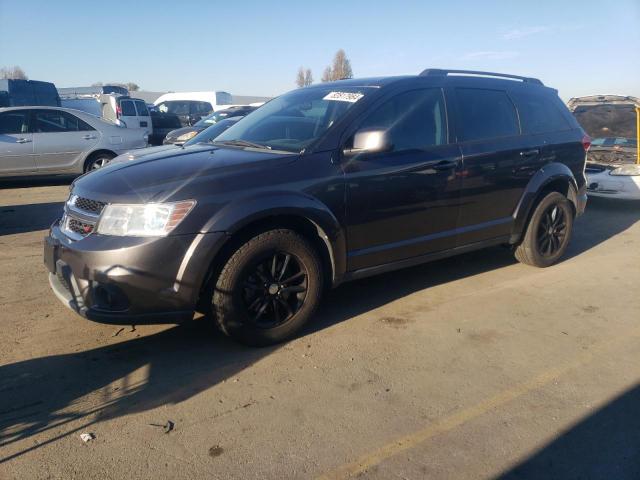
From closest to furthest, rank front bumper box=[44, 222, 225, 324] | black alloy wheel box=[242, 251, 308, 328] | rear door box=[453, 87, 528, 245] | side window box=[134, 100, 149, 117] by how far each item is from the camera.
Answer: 1. front bumper box=[44, 222, 225, 324]
2. black alloy wheel box=[242, 251, 308, 328]
3. rear door box=[453, 87, 528, 245]
4. side window box=[134, 100, 149, 117]

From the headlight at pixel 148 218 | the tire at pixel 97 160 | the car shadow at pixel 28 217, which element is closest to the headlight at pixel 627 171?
the headlight at pixel 148 218

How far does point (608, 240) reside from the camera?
6.90m

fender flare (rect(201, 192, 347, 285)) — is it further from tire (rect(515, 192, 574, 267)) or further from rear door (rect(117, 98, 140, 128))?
rear door (rect(117, 98, 140, 128))

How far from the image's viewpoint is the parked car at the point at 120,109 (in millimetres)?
18234

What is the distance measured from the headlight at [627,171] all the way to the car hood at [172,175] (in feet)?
22.1

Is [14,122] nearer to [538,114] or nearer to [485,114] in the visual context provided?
[485,114]

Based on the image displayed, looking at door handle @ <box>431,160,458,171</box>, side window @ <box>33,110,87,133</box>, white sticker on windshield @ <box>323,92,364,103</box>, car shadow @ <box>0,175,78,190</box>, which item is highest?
white sticker on windshield @ <box>323,92,364,103</box>

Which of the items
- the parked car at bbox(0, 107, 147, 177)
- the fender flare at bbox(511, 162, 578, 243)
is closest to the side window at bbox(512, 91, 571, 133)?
the fender flare at bbox(511, 162, 578, 243)

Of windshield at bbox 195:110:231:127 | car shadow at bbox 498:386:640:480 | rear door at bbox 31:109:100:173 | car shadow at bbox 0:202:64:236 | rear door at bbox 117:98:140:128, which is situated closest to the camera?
car shadow at bbox 498:386:640:480

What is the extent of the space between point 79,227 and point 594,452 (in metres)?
3.15

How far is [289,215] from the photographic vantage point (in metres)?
3.67

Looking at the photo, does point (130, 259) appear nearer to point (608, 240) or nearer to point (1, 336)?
point (1, 336)

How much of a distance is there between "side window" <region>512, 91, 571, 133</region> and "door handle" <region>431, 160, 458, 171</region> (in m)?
1.16

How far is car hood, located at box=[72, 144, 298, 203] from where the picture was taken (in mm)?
3322
